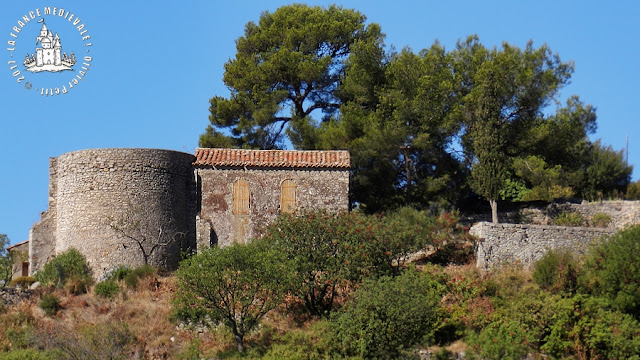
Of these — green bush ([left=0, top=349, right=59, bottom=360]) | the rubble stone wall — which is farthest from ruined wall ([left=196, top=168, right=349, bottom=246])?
green bush ([left=0, top=349, right=59, bottom=360])

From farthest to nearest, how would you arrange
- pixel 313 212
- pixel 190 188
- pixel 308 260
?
1. pixel 190 188
2. pixel 313 212
3. pixel 308 260

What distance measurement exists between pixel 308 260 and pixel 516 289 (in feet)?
23.6

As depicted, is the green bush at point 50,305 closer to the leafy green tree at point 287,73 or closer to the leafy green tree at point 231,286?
the leafy green tree at point 231,286

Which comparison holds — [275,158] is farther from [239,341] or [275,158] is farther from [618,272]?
[618,272]

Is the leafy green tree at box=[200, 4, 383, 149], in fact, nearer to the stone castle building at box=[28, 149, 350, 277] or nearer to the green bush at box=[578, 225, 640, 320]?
the stone castle building at box=[28, 149, 350, 277]

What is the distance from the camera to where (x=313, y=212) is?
3369 centimetres

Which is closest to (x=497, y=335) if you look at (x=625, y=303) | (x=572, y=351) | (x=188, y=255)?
(x=572, y=351)

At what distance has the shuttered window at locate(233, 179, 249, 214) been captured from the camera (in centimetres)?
3591

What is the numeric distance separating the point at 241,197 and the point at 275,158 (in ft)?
6.94

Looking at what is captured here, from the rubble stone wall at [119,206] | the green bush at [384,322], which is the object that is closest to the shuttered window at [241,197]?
the rubble stone wall at [119,206]

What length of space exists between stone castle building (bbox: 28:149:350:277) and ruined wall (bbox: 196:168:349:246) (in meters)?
0.04

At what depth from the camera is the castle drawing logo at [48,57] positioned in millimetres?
35247

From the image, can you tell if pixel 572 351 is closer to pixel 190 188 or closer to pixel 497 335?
pixel 497 335

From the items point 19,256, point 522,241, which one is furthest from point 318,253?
point 19,256
